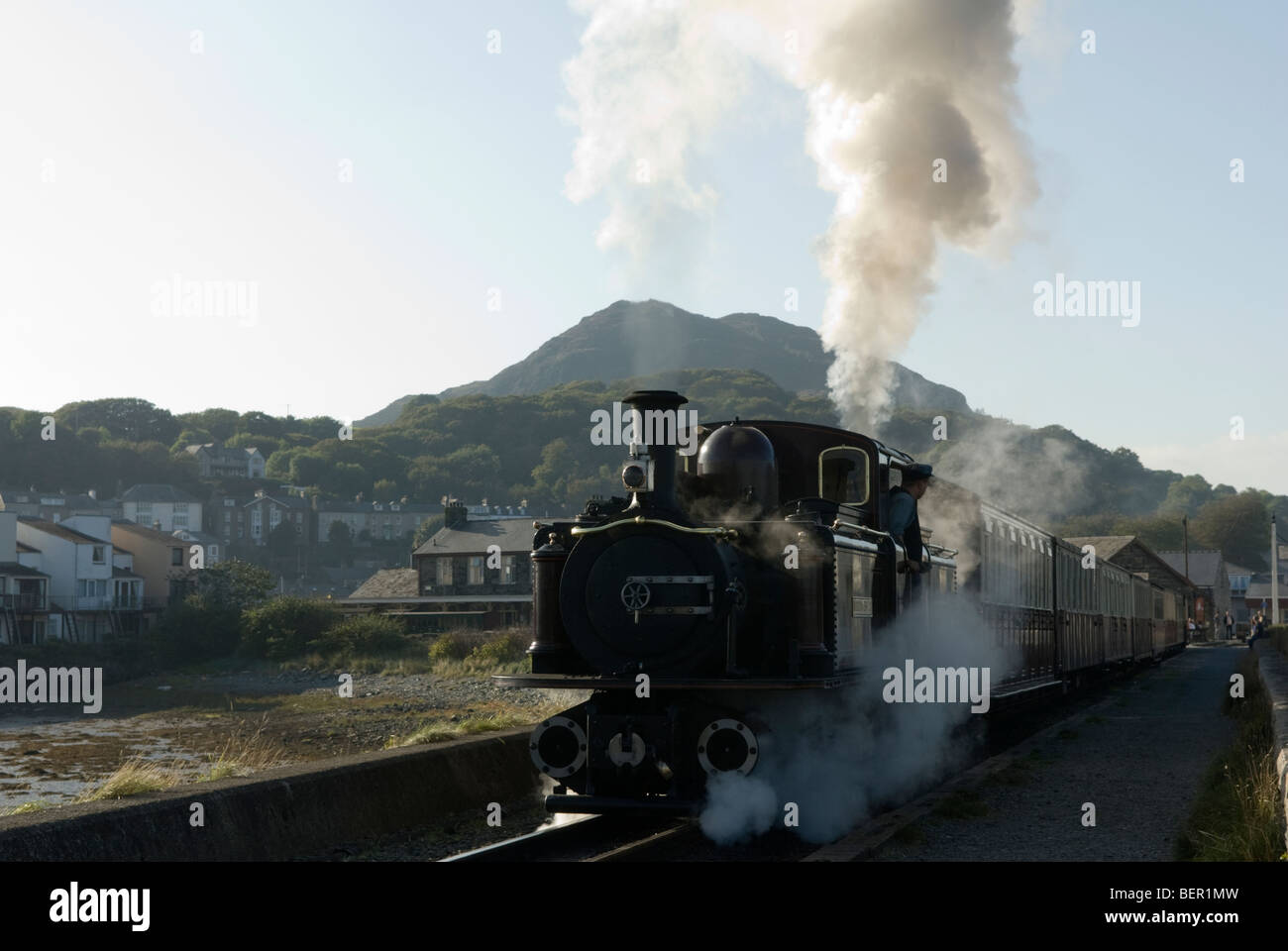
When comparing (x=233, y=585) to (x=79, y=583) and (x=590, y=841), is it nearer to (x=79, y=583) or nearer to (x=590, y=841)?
(x=79, y=583)

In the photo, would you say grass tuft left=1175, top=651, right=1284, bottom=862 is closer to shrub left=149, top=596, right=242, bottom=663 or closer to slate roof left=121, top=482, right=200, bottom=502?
shrub left=149, top=596, right=242, bottom=663

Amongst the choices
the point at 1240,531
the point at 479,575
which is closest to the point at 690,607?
the point at 479,575

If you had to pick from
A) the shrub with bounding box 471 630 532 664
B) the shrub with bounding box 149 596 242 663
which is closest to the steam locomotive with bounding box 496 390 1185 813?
the shrub with bounding box 471 630 532 664

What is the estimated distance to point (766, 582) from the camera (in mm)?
10109

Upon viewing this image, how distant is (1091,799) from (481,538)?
216 ft

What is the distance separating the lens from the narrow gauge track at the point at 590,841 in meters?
9.13

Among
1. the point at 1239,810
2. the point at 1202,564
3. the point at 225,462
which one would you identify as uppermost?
the point at 225,462

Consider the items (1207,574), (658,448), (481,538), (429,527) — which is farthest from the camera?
(429,527)

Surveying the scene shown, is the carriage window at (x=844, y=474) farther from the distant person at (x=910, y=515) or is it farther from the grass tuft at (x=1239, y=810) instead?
the grass tuft at (x=1239, y=810)

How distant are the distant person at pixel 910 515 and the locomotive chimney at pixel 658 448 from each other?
283 cm

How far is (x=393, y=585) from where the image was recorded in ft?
259
